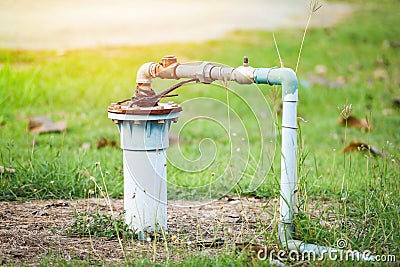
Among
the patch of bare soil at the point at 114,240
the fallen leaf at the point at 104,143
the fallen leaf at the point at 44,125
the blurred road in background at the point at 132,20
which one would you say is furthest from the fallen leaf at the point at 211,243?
the blurred road in background at the point at 132,20

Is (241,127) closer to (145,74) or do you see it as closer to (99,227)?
(145,74)

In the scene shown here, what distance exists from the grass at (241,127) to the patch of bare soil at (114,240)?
165 mm

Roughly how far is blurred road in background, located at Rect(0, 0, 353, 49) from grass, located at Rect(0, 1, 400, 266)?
483 mm

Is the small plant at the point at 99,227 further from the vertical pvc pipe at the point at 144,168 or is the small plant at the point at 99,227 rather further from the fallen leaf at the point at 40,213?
the fallen leaf at the point at 40,213

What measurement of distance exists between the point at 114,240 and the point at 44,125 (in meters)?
2.56

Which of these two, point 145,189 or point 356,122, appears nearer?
point 145,189

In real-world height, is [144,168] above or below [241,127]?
below

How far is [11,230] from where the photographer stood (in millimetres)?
3170

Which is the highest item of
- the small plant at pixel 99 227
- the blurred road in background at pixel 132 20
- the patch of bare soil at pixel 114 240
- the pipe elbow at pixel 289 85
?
the blurred road in background at pixel 132 20

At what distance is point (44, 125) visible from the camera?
5.35 meters

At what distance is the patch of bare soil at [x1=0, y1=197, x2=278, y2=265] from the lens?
2.80m

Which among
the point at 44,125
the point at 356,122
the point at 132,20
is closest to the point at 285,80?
the point at 44,125

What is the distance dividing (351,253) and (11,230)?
5.53ft

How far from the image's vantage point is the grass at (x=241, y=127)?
3.24 m
